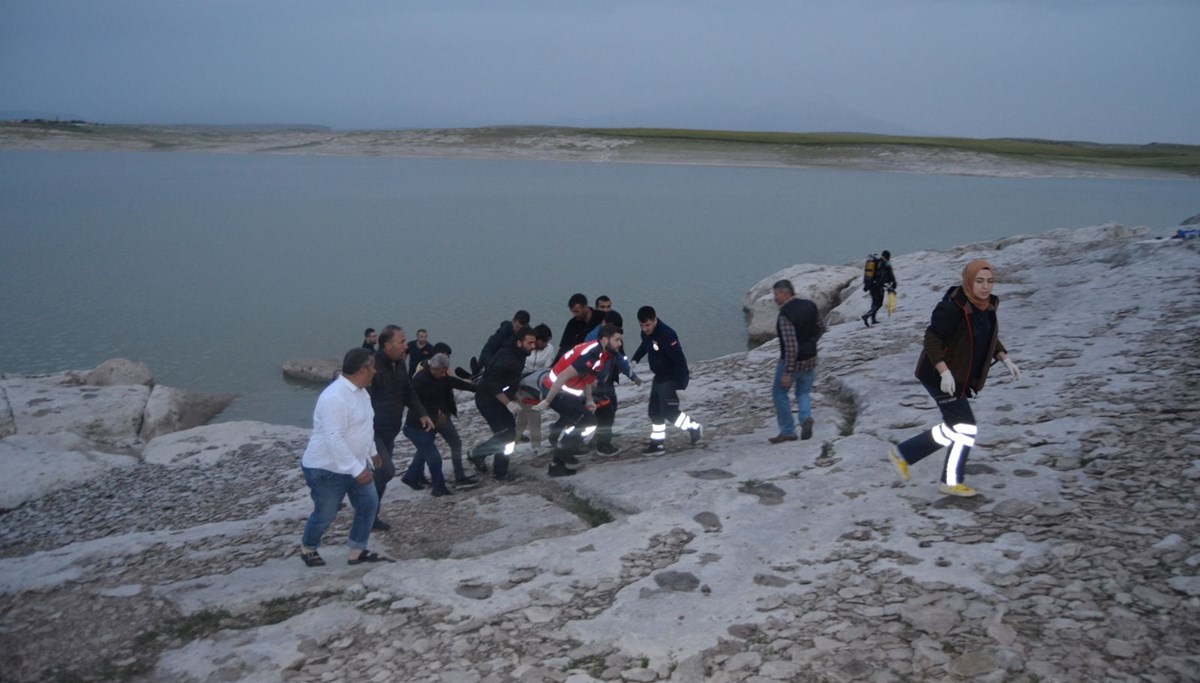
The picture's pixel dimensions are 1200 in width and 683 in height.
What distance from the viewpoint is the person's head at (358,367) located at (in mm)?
5961

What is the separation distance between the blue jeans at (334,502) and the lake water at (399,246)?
9557 mm

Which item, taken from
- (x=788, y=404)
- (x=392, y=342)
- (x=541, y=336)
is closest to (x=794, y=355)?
(x=788, y=404)

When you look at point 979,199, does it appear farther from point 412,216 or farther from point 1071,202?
point 412,216

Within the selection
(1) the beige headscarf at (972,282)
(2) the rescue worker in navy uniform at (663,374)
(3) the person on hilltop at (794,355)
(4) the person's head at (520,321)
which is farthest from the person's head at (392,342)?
(1) the beige headscarf at (972,282)

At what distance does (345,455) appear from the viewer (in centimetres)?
600

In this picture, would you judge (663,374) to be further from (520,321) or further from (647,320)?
(520,321)

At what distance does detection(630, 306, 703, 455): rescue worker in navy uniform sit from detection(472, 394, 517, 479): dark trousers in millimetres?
1299

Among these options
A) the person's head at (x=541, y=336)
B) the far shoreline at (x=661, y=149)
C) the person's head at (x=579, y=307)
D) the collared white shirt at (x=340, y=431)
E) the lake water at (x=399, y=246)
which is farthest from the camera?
the far shoreline at (x=661, y=149)

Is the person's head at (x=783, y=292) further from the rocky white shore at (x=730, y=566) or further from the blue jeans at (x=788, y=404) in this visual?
the rocky white shore at (x=730, y=566)

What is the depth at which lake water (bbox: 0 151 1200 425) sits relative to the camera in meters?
20.9

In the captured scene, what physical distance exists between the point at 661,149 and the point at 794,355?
7668 centimetres

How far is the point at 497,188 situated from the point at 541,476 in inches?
1852

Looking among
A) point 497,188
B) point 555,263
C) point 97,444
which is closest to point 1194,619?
point 97,444

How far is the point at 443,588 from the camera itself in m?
5.74
